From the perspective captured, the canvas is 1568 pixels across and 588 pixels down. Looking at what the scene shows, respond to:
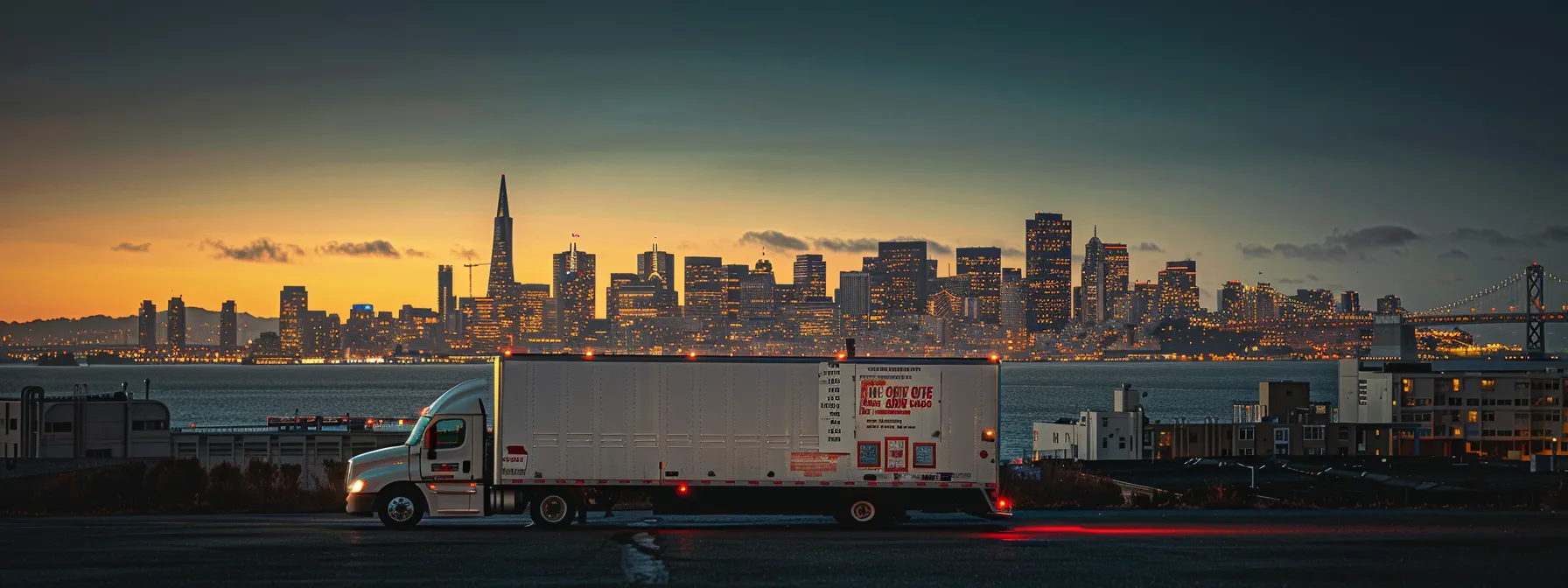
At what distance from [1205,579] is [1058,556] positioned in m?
2.63

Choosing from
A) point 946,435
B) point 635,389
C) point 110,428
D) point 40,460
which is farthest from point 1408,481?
point 110,428

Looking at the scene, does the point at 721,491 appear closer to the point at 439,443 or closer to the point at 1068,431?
the point at 439,443

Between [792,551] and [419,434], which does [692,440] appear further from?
[419,434]

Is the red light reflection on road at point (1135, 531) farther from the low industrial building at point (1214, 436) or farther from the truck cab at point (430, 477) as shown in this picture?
the low industrial building at point (1214, 436)

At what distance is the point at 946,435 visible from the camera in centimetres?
2464

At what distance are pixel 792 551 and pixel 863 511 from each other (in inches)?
169

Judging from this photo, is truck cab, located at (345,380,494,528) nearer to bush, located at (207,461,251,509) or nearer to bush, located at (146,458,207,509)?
bush, located at (207,461,251,509)

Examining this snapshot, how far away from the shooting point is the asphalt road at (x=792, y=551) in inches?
709

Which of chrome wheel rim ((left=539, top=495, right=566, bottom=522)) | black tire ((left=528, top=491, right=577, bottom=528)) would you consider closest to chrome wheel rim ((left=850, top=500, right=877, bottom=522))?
black tire ((left=528, top=491, right=577, bottom=528))

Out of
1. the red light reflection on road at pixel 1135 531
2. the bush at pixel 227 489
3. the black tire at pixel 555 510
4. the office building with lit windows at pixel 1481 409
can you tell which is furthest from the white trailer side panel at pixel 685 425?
the office building with lit windows at pixel 1481 409

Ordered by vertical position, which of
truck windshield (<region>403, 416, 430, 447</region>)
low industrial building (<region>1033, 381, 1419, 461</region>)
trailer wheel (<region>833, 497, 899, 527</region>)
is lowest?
low industrial building (<region>1033, 381, 1419, 461</region>)

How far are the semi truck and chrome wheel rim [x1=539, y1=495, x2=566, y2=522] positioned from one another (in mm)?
21

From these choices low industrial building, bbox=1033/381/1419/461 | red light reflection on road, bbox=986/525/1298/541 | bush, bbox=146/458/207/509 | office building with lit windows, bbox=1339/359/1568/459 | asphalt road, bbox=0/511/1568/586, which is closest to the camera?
asphalt road, bbox=0/511/1568/586

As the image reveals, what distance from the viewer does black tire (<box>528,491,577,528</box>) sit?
24.4 m
